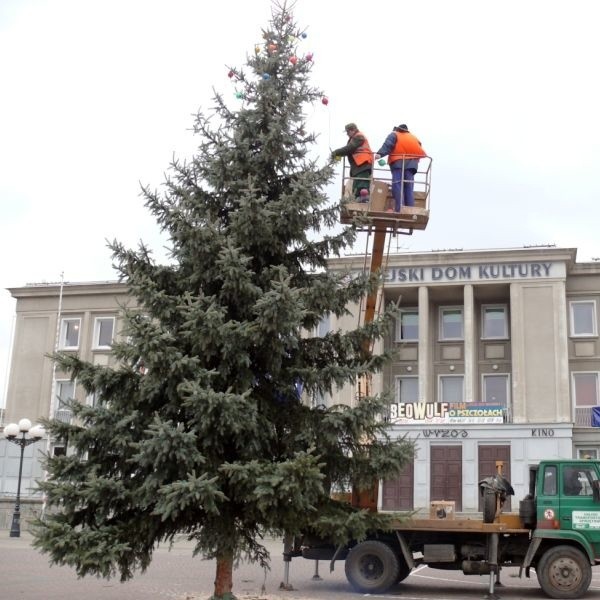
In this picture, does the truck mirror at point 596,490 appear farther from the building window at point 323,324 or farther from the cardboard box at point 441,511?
the building window at point 323,324

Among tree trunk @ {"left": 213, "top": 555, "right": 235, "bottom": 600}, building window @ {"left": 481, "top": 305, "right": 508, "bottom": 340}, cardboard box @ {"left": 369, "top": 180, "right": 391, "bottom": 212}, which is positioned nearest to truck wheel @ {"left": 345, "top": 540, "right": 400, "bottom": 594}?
tree trunk @ {"left": 213, "top": 555, "right": 235, "bottom": 600}

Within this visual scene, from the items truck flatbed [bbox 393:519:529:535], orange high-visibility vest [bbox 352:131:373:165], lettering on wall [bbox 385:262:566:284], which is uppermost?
lettering on wall [bbox 385:262:566:284]

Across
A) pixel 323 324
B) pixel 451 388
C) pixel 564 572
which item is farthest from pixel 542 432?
pixel 564 572

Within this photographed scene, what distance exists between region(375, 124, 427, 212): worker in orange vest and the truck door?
558cm

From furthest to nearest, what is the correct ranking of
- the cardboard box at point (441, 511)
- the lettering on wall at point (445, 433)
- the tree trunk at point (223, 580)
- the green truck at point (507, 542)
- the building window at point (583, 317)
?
the building window at point (583, 317) → the lettering on wall at point (445, 433) → the cardboard box at point (441, 511) → the green truck at point (507, 542) → the tree trunk at point (223, 580)

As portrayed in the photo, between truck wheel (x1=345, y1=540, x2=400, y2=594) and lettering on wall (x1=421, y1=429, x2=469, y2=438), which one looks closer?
truck wheel (x1=345, y1=540, x2=400, y2=594)

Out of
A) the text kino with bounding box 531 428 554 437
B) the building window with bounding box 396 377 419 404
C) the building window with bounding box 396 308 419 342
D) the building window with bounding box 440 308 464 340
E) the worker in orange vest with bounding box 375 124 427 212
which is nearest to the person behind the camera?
the worker in orange vest with bounding box 375 124 427 212

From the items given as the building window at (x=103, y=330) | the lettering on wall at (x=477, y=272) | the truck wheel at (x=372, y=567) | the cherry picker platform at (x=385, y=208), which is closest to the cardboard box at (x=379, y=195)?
the cherry picker platform at (x=385, y=208)

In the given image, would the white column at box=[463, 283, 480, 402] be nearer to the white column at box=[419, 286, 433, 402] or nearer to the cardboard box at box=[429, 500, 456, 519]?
the white column at box=[419, 286, 433, 402]

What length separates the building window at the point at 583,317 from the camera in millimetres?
38500

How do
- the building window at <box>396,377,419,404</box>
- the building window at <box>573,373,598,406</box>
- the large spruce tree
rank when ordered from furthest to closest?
the building window at <box>396,377,419,404</box> < the building window at <box>573,373,598,406</box> < the large spruce tree

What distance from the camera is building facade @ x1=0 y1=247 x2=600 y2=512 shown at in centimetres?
3550

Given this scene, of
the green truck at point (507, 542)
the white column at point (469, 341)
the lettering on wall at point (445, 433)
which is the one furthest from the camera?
the white column at point (469, 341)

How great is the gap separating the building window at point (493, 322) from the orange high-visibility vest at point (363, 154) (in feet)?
87.7
